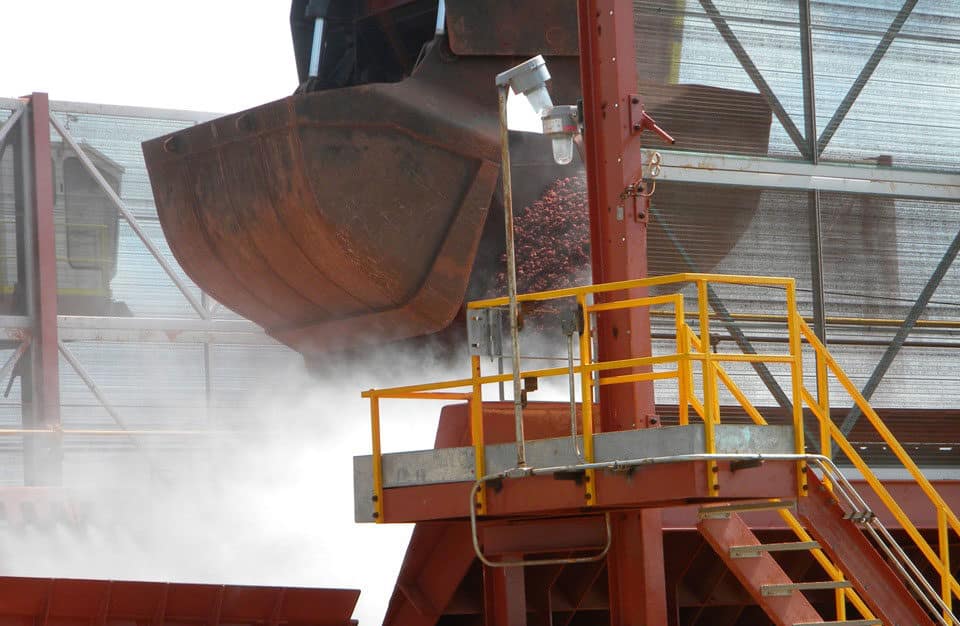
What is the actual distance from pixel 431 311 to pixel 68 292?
12.1 m

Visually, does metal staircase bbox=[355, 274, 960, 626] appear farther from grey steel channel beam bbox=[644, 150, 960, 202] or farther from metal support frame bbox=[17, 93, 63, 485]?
metal support frame bbox=[17, 93, 63, 485]

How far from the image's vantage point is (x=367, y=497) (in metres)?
9.05

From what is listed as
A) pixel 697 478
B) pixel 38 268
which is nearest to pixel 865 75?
pixel 697 478

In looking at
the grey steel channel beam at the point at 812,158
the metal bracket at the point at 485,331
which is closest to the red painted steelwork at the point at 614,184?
the metal bracket at the point at 485,331

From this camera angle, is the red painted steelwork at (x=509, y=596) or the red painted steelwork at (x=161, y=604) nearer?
the red painted steelwork at (x=509, y=596)

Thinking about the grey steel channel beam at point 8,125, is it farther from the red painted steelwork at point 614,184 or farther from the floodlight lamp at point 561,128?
the floodlight lamp at point 561,128

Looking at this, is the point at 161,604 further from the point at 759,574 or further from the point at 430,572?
the point at 759,574

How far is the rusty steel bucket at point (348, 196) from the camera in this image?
13.2 metres

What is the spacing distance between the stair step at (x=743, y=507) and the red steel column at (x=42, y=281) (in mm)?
15191

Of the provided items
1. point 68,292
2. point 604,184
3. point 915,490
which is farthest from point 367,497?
point 68,292

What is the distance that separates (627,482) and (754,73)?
538 cm

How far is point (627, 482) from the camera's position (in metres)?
7.91

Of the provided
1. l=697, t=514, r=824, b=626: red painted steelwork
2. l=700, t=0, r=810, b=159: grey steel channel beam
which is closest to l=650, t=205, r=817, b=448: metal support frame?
l=700, t=0, r=810, b=159: grey steel channel beam

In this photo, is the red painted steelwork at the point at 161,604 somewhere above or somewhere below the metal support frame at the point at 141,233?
below
